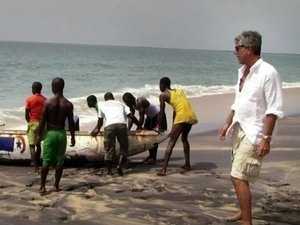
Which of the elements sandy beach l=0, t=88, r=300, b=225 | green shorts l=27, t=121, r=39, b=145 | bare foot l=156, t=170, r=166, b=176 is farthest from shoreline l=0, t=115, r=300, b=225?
green shorts l=27, t=121, r=39, b=145

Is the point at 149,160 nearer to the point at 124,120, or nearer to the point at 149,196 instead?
the point at 124,120

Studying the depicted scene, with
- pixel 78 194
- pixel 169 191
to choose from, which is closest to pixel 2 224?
pixel 78 194

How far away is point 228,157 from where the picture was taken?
381 inches

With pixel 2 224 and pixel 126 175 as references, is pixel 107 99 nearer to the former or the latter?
pixel 126 175

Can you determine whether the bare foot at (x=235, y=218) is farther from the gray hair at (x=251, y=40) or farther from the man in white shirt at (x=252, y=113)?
the gray hair at (x=251, y=40)

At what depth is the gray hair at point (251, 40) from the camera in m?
4.45

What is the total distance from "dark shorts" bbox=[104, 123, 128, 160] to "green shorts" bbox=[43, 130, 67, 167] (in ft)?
4.43

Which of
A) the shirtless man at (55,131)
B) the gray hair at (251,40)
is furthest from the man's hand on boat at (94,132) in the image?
the gray hair at (251,40)

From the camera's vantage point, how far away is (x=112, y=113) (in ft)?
26.2

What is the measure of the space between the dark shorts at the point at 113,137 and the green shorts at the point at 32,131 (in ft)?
3.71

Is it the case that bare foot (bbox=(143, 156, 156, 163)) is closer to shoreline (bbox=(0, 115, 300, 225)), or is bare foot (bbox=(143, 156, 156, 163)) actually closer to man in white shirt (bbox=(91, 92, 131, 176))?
shoreline (bbox=(0, 115, 300, 225))

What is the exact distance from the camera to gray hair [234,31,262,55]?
4449 mm

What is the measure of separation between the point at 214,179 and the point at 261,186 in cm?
74

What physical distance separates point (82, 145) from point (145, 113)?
1306mm
